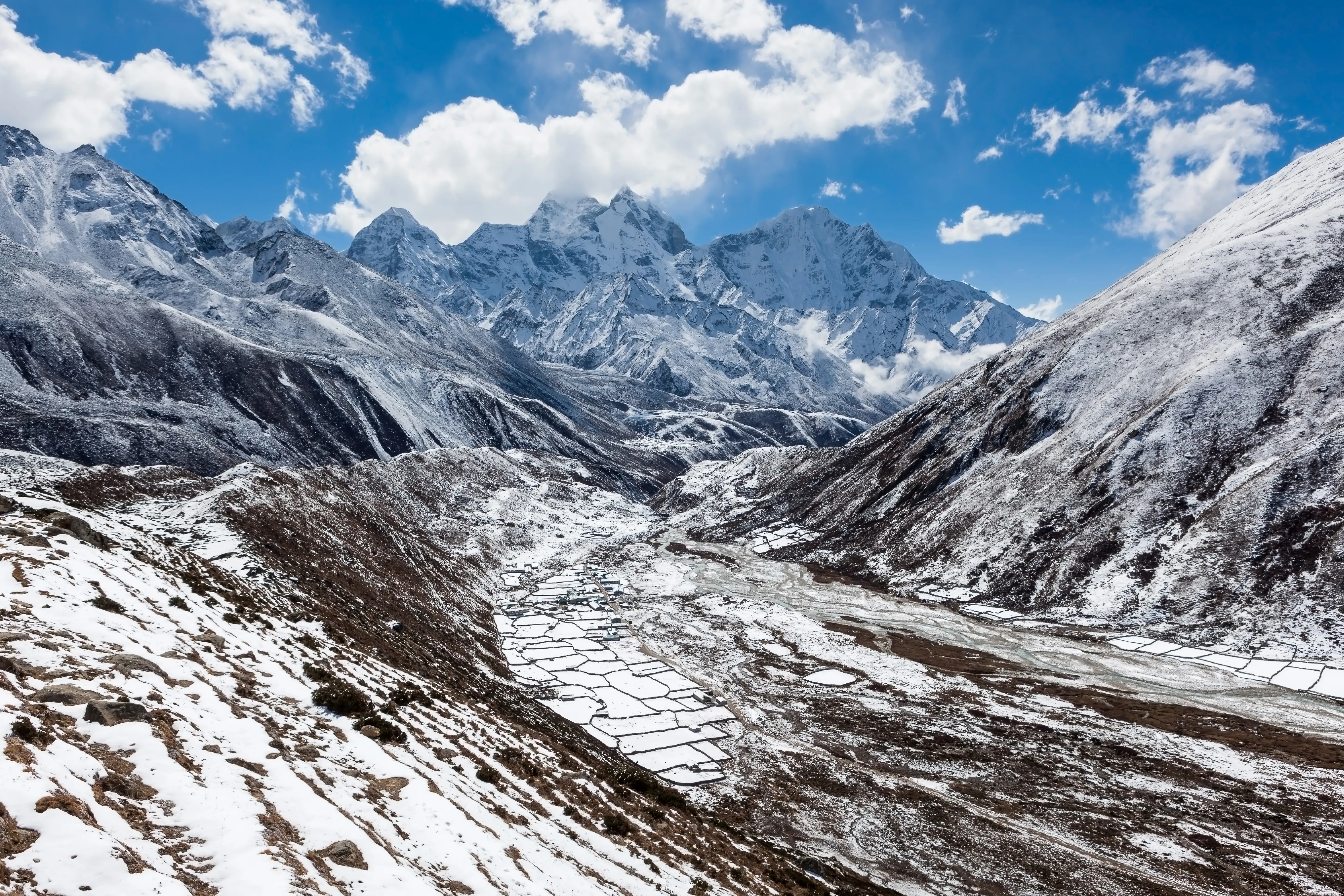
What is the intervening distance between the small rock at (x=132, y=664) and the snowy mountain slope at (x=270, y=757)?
0.21 ft

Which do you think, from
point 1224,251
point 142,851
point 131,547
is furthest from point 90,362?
point 1224,251

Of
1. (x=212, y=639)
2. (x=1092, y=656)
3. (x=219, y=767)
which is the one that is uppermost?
(x=1092, y=656)

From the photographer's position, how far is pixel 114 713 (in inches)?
714

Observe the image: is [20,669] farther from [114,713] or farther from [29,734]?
[29,734]

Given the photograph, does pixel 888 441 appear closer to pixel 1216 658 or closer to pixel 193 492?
pixel 1216 658

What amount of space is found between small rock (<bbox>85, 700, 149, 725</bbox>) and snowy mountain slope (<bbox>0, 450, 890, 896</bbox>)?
66 mm

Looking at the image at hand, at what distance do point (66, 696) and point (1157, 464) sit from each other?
401 feet

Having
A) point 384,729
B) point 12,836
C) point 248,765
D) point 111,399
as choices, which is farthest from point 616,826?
point 111,399

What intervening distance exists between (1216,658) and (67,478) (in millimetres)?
Result: 119674

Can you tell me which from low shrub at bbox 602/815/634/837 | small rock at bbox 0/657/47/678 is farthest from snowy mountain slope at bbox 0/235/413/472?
low shrub at bbox 602/815/634/837

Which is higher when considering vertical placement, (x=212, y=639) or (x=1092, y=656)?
(x=1092, y=656)

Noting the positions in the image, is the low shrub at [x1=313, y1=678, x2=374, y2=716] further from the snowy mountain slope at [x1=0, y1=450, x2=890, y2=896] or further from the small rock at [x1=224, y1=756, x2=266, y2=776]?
the small rock at [x1=224, y1=756, x2=266, y2=776]

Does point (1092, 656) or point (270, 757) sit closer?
point (270, 757)

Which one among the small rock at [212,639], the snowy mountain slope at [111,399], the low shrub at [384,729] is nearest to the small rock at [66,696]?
the low shrub at [384,729]
